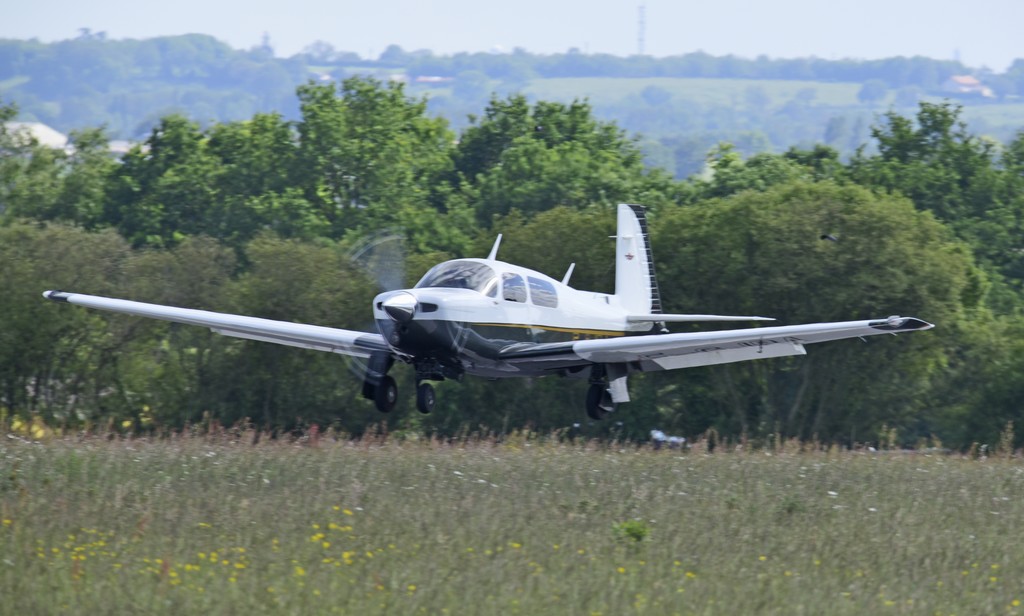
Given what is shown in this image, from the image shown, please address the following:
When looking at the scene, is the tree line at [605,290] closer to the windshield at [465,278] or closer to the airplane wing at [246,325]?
A: the airplane wing at [246,325]

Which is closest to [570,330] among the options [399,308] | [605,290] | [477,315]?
[477,315]

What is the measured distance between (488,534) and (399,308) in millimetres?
5916

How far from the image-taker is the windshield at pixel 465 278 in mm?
18344

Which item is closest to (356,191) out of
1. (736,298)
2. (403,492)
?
(736,298)

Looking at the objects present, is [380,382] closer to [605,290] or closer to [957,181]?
[605,290]

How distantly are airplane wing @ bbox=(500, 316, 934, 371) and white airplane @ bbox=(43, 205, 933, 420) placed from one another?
0.7 inches

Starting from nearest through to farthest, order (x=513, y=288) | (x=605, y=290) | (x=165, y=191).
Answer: (x=513, y=288) < (x=605, y=290) < (x=165, y=191)

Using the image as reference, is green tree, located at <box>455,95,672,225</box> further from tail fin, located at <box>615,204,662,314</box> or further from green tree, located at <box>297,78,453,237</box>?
tail fin, located at <box>615,204,662,314</box>

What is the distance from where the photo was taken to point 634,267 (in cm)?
2395

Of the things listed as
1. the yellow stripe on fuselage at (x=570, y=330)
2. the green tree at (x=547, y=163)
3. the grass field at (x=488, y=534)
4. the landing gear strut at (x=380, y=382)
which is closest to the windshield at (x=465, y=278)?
the yellow stripe on fuselage at (x=570, y=330)

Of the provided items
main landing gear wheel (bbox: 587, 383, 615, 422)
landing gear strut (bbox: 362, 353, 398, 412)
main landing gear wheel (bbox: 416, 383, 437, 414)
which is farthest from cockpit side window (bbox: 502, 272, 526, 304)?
main landing gear wheel (bbox: 587, 383, 615, 422)

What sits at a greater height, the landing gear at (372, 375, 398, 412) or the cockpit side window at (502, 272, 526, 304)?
the cockpit side window at (502, 272, 526, 304)

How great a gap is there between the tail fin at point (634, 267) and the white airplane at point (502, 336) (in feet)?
5.61

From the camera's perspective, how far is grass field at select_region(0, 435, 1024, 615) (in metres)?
9.83
